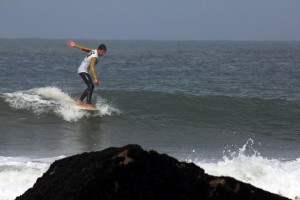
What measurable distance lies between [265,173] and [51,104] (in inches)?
365

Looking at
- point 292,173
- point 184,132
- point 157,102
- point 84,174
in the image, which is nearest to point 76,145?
point 184,132

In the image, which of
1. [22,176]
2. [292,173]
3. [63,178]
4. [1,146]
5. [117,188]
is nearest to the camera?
[117,188]

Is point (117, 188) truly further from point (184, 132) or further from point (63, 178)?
point (184, 132)

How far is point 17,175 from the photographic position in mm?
7430

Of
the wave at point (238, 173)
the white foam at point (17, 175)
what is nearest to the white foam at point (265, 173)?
the wave at point (238, 173)

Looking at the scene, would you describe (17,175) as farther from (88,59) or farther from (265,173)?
(88,59)

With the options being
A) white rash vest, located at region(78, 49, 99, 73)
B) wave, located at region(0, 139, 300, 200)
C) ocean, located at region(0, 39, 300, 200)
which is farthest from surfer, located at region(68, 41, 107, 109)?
wave, located at region(0, 139, 300, 200)

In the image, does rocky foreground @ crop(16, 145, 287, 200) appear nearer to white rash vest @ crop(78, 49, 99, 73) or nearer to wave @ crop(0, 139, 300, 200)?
wave @ crop(0, 139, 300, 200)

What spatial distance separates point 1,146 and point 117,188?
7987 millimetres

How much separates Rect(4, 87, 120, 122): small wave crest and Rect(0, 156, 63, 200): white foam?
5.95m

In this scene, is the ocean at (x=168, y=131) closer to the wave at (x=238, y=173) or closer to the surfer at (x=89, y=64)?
the wave at (x=238, y=173)

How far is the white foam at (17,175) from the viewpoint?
268 inches

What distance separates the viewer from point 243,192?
3850mm

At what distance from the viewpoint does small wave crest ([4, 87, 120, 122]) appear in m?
14.9
